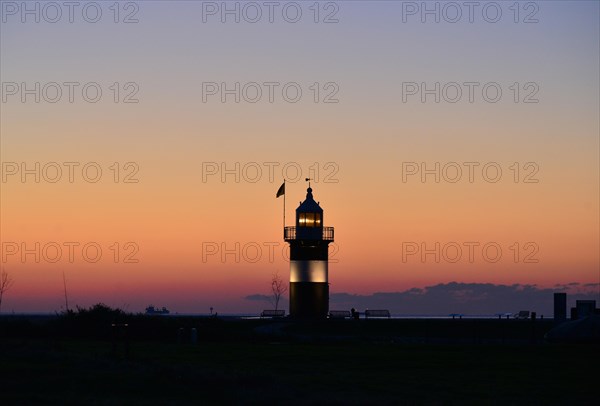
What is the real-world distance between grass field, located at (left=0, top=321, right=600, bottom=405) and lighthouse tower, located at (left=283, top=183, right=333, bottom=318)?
3792 cm

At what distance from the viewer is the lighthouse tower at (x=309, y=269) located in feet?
294

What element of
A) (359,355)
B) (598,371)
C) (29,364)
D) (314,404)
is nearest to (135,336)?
(359,355)

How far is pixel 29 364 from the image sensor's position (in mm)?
37812

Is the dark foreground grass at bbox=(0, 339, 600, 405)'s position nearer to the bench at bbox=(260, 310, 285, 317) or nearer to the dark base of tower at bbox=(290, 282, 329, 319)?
the dark base of tower at bbox=(290, 282, 329, 319)

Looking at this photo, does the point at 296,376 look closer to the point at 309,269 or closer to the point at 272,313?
the point at 309,269

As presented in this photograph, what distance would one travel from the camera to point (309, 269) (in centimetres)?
8956

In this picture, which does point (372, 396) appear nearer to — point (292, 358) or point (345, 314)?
point (292, 358)

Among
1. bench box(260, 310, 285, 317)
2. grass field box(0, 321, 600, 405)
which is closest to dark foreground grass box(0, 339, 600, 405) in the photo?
grass field box(0, 321, 600, 405)

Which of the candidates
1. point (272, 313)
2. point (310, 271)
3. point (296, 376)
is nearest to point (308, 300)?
point (310, 271)

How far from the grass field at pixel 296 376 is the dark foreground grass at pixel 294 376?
0.12 feet

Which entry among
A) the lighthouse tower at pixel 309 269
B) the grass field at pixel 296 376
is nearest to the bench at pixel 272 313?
the lighthouse tower at pixel 309 269

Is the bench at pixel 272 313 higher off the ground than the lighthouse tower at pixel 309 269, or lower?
lower

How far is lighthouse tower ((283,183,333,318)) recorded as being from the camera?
8950 centimetres

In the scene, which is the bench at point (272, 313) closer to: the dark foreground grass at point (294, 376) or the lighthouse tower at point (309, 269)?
the lighthouse tower at point (309, 269)
